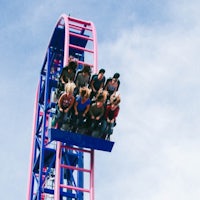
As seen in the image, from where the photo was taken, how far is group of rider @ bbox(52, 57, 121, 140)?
16328 millimetres

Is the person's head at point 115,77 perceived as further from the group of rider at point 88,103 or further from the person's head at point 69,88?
the person's head at point 69,88

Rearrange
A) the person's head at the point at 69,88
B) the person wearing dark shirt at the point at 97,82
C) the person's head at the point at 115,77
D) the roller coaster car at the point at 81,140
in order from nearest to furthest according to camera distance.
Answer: the person's head at the point at 69,88 < the roller coaster car at the point at 81,140 < the person wearing dark shirt at the point at 97,82 < the person's head at the point at 115,77

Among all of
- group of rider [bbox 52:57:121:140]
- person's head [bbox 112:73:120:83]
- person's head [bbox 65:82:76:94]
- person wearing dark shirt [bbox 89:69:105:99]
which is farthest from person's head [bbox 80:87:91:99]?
person's head [bbox 112:73:120:83]

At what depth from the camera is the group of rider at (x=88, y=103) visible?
1633 cm

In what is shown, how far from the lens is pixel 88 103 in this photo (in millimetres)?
16453

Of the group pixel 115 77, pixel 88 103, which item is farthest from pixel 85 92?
pixel 115 77

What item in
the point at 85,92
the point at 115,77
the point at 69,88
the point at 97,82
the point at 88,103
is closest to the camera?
the point at 69,88

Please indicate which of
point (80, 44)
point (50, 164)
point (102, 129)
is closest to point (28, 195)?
Result: point (50, 164)

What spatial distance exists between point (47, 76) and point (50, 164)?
3527 millimetres

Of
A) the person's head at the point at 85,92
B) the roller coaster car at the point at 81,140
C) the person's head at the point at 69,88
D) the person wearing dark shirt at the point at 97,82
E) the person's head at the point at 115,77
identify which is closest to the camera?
the person's head at the point at 69,88

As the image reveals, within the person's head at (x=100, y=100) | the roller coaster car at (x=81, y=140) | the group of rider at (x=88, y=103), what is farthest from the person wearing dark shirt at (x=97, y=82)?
the roller coaster car at (x=81, y=140)

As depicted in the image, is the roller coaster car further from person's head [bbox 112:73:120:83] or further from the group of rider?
person's head [bbox 112:73:120:83]

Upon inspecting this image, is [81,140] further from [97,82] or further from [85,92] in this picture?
[97,82]

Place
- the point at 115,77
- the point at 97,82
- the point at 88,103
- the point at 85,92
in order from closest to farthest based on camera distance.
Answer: the point at 85,92, the point at 88,103, the point at 97,82, the point at 115,77
